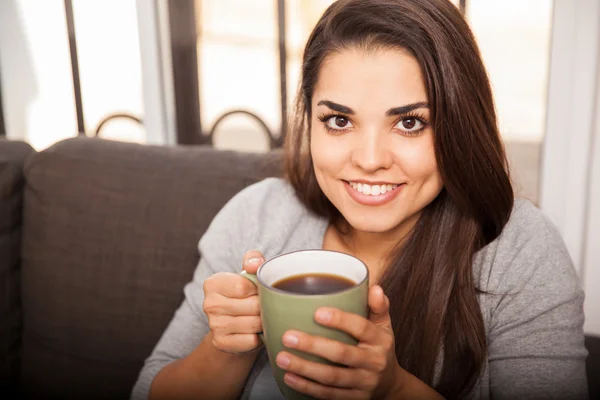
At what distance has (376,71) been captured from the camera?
0.89 meters

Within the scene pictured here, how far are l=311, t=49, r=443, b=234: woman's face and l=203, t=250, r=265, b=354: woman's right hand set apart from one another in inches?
10.5

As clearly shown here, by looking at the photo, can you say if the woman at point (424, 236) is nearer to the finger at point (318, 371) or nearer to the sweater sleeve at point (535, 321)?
the sweater sleeve at point (535, 321)

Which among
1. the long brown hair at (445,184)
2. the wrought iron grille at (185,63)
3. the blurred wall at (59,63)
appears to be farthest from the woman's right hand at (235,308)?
the blurred wall at (59,63)

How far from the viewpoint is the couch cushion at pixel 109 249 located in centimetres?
129

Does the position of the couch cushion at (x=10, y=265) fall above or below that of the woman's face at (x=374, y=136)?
below

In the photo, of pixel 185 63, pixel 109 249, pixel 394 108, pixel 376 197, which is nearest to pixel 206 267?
pixel 109 249

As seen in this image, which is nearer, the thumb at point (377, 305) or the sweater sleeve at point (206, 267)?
the thumb at point (377, 305)

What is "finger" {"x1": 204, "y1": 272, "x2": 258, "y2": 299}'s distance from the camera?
73cm

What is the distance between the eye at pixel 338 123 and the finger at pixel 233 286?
0.33m

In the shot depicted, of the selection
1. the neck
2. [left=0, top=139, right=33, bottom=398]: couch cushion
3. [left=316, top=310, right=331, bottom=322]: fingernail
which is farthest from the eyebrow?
[left=0, top=139, right=33, bottom=398]: couch cushion

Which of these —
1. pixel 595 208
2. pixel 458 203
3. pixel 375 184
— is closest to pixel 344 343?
pixel 375 184

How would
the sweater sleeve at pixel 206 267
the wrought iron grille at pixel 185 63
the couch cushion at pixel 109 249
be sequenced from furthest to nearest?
the wrought iron grille at pixel 185 63, the couch cushion at pixel 109 249, the sweater sleeve at pixel 206 267

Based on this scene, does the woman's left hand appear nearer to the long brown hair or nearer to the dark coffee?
the dark coffee

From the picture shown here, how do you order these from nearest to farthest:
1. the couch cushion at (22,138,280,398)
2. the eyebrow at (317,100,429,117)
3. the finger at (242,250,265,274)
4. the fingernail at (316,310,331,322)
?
the fingernail at (316,310,331,322), the finger at (242,250,265,274), the eyebrow at (317,100,429,117), the couch cushion at (22,138,280,398)
